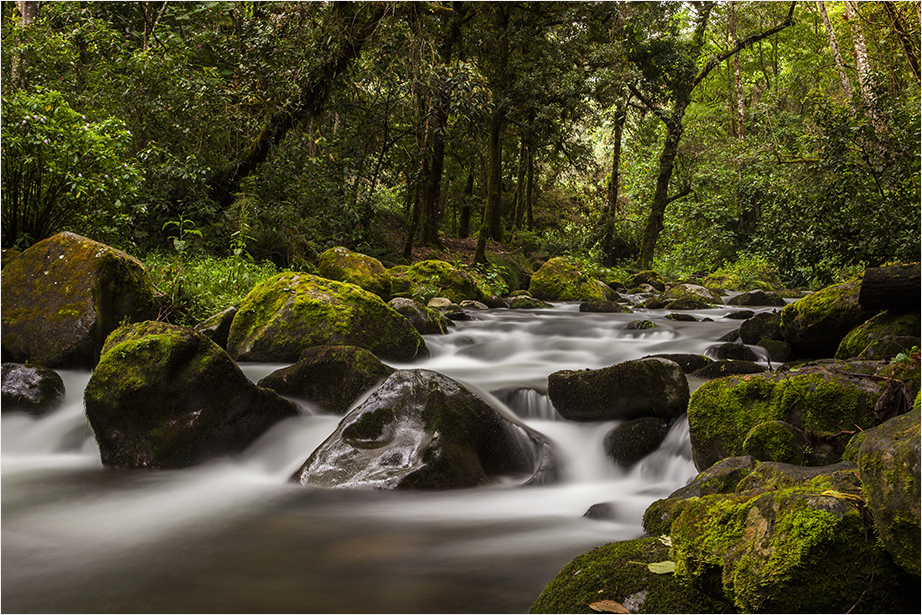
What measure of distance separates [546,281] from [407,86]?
6.80m

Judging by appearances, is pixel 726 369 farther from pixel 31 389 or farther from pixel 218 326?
pixel 31 389

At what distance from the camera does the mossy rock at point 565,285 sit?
16453 mm

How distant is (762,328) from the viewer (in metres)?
8.12

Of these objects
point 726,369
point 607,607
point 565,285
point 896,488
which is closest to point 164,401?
point 607,607

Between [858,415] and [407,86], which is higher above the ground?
[407,86]

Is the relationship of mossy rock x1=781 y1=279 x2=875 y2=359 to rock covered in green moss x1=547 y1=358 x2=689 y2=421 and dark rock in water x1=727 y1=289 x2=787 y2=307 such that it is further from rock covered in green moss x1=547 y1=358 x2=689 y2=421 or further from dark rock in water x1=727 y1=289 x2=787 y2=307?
dark rock in water x1=727 y1=289 x2=787 y2=307

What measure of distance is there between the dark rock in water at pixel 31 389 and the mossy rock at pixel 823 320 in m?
7.53

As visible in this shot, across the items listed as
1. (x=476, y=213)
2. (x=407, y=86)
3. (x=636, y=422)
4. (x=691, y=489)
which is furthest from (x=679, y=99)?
(x=691, y=489)

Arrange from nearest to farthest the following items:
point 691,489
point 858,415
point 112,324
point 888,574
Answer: point 888,574, point 691,489, point 858,415, point 112,324

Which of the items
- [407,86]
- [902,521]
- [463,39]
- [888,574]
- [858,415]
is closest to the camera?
[902,521]

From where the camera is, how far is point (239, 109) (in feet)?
41.6

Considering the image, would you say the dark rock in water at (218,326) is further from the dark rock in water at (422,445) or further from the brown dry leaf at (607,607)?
the brown dry leaf at (607,607)

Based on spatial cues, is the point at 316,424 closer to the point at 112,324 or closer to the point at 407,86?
the point at 112,324

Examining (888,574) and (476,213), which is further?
(476,213)
